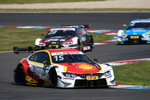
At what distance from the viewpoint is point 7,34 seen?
112 ft

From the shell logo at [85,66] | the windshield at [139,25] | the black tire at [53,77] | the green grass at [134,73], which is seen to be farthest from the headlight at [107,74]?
the windshield at [139,25]

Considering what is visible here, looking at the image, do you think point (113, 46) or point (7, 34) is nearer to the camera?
point (113, 46)

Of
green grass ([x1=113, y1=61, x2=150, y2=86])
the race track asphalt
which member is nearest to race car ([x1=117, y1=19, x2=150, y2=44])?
the race track asphalt

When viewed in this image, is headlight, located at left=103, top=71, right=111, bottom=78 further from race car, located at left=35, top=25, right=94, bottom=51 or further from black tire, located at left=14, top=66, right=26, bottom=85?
race car, located at left=35, top=25, right=94, bottom=51

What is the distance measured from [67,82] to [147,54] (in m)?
9.90

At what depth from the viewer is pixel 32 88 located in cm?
1438

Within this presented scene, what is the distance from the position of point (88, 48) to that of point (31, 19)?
17424mm

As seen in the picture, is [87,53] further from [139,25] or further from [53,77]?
[53,77]

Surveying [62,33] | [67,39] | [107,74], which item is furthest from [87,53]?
[107,74]

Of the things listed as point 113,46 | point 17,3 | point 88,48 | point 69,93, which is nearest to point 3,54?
point 88,48

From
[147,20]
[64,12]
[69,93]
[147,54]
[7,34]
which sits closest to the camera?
[69,93]

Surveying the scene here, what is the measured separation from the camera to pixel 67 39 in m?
24.6

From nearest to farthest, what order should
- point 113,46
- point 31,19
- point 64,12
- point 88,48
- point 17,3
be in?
point 88,48 → point 113,46 → point 31,19 → point 64,12 → point 17,3

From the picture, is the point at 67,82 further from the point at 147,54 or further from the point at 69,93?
the point at 147,54
